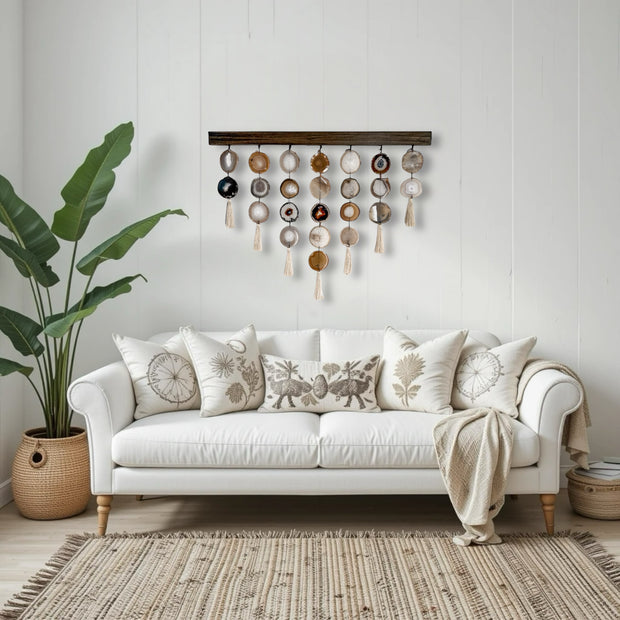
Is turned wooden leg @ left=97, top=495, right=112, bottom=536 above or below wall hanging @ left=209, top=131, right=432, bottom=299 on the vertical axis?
below

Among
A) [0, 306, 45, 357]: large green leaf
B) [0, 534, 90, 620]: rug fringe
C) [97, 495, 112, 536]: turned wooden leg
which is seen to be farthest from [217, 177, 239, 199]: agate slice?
[0, 534, 90, 620]: rug fringe

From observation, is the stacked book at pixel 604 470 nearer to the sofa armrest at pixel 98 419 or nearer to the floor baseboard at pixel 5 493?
the sofa armrest at pixel 98 419

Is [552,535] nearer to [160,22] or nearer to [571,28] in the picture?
[571,28]

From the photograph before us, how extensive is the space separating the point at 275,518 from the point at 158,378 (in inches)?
33.1

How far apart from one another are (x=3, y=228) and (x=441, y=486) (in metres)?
2.45

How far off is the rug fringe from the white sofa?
0.15 meters

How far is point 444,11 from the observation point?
3.63 m

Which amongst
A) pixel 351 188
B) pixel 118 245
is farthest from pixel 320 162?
pixel 118 245

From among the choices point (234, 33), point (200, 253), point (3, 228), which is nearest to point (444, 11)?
point (234, 33)

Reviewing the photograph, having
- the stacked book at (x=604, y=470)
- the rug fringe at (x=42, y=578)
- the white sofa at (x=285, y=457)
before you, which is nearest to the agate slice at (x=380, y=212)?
the white sofa at (x=285, y=457)

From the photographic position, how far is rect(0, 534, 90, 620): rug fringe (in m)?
2.16

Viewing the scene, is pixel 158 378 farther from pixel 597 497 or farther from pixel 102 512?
pixel 597 497

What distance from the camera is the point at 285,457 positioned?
2756 millimetres

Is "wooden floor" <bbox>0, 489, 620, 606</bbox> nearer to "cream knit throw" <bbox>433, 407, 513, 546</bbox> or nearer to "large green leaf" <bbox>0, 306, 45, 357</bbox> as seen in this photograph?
"cream knit throw" <bbox>433, 407, 513, 546</bbox>
